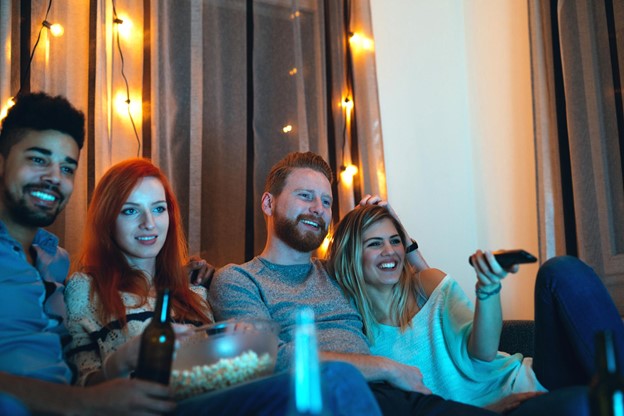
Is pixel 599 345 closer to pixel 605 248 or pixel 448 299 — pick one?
pixel 448 299

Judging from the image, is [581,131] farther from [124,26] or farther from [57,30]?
[57,30]

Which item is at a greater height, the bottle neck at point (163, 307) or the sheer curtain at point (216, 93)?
the sheer curtain at point (216, 93)

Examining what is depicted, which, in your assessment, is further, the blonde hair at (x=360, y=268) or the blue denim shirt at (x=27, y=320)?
the blonde hair at (x=360, y=268)

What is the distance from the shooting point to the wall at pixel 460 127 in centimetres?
290

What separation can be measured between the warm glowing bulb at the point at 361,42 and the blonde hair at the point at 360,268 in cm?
101

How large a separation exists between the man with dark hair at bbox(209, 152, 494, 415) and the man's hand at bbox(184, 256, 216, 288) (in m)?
0.06

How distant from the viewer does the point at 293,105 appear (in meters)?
2.57

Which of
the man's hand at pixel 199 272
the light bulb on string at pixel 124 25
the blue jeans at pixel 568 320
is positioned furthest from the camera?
the light bulb on string at pixel 124 25

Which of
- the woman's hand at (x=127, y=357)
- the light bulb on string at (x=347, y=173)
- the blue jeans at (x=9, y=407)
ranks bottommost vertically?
the blue jeans at (x=9, y=407)

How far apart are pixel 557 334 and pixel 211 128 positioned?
142cm

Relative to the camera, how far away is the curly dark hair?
1.57 metres

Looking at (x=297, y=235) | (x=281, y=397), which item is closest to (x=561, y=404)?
(x=281, y=397)

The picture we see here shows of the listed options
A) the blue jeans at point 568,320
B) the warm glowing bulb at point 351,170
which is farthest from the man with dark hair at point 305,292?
the warm glowing bulb at point 351,170

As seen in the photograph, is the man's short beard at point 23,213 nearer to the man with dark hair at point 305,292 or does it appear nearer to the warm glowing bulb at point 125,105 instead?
the man with dark hair at point 305,292
